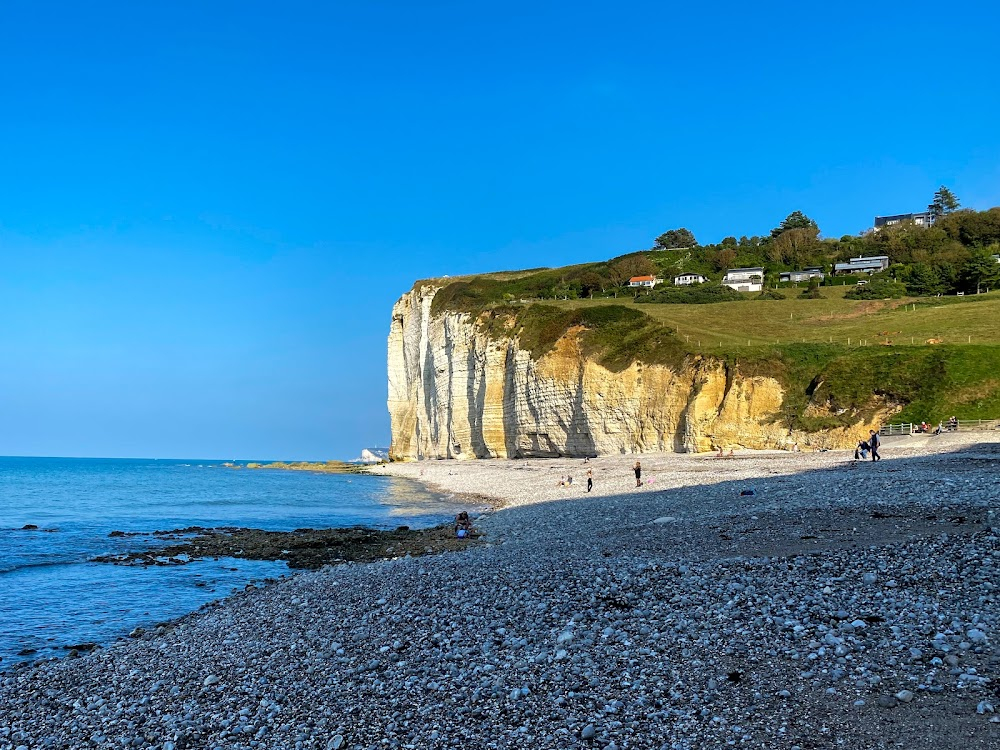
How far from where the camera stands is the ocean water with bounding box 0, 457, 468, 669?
1566 cm

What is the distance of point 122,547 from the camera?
27.8m

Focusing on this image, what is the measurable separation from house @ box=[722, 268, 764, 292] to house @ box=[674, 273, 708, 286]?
10.4 feet

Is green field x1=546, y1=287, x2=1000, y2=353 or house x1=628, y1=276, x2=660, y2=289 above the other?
house x1=628, y1=276, x2=660, y2=289

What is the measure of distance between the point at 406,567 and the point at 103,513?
34.5 meters

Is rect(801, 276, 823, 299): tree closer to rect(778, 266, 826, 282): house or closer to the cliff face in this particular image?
rect(778, 266, 826, 282): house

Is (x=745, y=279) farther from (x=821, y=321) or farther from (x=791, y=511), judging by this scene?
(x=791, y=511)

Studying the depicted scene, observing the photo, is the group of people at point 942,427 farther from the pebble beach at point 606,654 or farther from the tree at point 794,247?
the tree at point 794,247

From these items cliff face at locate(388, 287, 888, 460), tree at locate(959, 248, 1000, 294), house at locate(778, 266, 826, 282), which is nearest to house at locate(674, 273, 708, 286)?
house at locate(778, 266, 826, 282)

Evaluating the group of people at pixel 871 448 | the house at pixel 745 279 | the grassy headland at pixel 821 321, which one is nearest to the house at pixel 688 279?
the grassy headland at pixel 821 321

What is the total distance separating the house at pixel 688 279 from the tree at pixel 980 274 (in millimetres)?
32407

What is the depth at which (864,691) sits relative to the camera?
22.4 ft

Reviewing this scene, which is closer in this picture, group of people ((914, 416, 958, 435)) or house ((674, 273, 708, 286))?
group of people ((914, 416, 958, 435))

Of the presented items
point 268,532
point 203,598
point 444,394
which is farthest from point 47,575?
point 444,394

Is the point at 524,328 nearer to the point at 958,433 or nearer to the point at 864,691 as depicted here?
the point at 958,433
